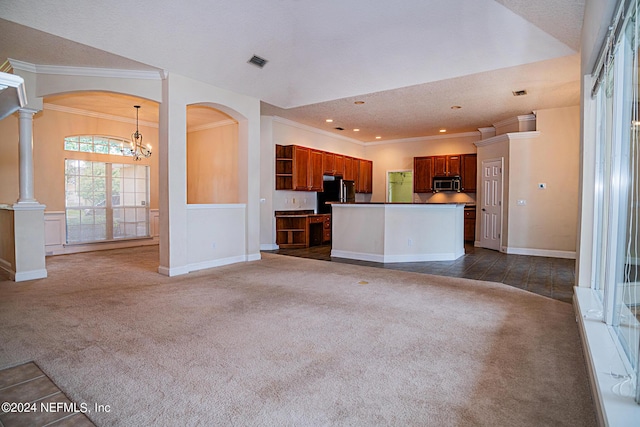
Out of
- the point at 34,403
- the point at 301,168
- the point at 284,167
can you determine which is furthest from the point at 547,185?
the point at 34,403

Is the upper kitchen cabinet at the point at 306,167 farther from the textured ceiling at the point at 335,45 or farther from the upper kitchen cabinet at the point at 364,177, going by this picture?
the textured ceiling at the point at 335,45

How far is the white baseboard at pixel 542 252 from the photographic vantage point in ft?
21.8

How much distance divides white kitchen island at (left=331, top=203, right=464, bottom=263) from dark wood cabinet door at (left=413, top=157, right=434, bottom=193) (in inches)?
115

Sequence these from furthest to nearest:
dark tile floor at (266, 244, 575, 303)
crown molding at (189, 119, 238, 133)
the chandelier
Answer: crown molding at (189, 119, 238, 133) → the chandelier → dark tile floor at (266, 244, 575, 303)

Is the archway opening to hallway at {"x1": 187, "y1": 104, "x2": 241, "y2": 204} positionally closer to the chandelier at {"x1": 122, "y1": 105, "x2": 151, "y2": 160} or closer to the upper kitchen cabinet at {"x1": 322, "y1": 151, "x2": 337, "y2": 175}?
the chandelier at {"x1": 122, "y1": 105, "x2": 151, "y2": 160}

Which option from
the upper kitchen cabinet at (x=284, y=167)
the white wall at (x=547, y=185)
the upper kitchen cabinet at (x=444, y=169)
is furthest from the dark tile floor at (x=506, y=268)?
the upper kitchen cabinet at (x=444, y=169)

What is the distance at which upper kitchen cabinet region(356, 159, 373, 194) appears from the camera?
1008 centimetres

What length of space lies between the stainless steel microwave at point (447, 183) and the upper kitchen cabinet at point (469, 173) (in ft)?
0.48

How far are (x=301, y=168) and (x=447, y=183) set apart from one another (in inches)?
156

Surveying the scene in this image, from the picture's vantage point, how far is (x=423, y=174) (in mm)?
9586

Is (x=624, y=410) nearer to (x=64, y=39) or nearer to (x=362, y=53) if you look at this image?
(x=362, y=53)

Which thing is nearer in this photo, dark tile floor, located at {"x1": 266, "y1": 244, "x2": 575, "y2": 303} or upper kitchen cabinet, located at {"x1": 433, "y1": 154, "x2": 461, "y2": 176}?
dark tile floor, located at {"x1": 266, "y1": 244, "x2": 575, "y2": 303}

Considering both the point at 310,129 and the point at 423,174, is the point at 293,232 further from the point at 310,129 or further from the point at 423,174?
the point at 423,174

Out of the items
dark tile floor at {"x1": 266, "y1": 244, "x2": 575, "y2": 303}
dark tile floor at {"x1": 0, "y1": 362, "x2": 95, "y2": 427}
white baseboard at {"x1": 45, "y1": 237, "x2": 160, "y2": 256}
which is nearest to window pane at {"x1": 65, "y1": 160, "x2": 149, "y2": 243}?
white baseboard at {"x1": 45, "y1": 237, "x2": 160, "y2": 256}
